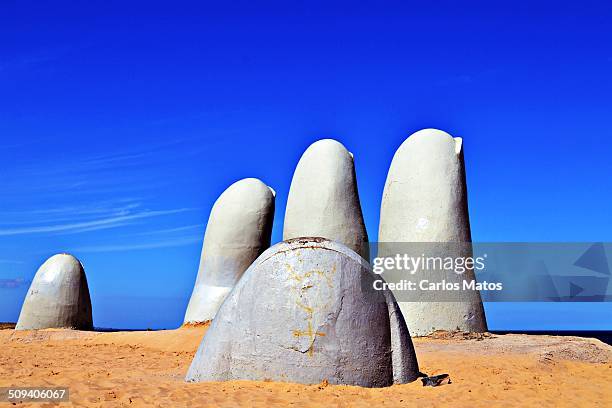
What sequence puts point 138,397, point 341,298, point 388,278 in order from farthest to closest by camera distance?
point 388,278
point 341,298
point 138,397

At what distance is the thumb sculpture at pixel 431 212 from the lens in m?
11.4

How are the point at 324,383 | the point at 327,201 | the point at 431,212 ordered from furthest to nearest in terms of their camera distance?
the point at 327,201, the point at 431,212, the point at 324,383

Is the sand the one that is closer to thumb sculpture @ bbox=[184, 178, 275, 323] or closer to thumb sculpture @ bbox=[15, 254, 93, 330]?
thumb sculpture @ bbox=[184, 178, 275, 323]

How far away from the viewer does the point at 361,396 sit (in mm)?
5812

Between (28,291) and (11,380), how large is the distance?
9597 mm

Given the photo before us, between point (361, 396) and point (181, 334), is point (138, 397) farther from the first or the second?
point (181, 334)

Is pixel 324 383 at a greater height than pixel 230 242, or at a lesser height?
lesser

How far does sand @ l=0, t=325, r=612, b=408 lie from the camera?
226 inches

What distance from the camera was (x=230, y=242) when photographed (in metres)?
15.0

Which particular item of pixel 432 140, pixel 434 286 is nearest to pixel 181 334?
pixel 434 286

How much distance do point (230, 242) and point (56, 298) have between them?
476 centimetres

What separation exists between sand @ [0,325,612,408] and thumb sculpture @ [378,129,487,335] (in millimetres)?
437

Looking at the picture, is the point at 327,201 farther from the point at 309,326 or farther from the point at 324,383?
the point at 324,383

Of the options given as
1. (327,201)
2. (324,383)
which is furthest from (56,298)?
(324,383)
